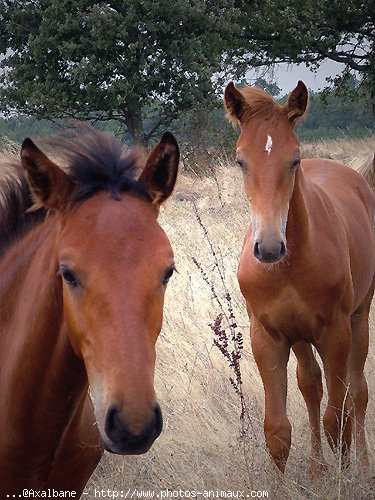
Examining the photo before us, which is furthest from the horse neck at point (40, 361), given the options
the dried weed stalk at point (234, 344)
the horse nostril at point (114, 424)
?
the dried weed stalk at point (234, 344)

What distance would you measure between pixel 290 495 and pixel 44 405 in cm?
149

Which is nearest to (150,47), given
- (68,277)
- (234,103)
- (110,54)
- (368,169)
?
(110,54)

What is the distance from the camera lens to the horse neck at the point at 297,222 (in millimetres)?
3625

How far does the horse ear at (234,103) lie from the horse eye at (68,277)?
7.14ft

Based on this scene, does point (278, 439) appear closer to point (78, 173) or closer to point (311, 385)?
point (311, 385)

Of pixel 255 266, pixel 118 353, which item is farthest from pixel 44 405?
pixel 255 266

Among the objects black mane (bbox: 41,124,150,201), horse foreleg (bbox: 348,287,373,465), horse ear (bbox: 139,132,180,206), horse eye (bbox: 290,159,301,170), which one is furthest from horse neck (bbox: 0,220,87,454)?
horse foreleg (bbox: 348,287,373,465)

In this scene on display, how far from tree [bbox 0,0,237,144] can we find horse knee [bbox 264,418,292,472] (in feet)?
46.5

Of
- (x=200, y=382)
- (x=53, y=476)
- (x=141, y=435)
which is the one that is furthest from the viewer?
(x=200, y=382)

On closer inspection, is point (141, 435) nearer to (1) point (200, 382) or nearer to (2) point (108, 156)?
(2) point (108, 156)

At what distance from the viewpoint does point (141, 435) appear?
1.69 metres

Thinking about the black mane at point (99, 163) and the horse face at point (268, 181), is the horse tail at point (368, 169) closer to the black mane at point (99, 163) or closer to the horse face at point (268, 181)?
the horse face at point (268, 181)

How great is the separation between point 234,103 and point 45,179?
2.01 metres

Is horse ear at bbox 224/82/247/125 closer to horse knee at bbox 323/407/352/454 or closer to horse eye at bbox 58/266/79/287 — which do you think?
horse knee at bbox 323/407/352/454
